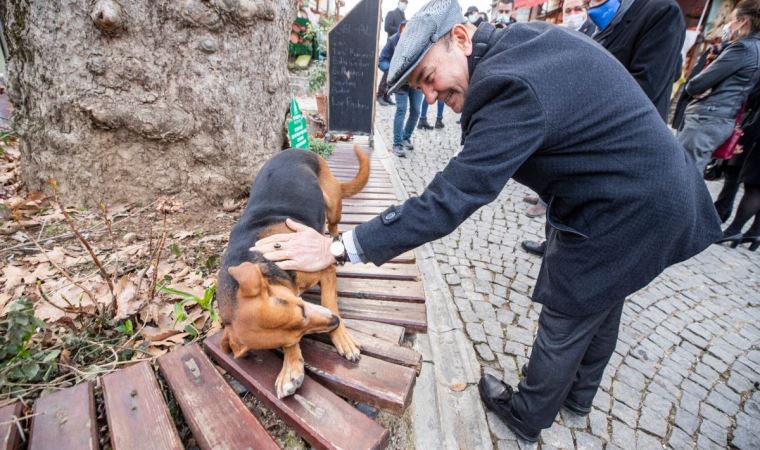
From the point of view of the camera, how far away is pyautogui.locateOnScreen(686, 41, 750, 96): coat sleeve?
10.5 feet

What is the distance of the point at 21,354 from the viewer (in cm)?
158

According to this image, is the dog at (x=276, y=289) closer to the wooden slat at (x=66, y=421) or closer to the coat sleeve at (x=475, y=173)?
the coat sleeve at (x=475, y=173)

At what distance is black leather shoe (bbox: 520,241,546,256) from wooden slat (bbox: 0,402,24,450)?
4.05 m

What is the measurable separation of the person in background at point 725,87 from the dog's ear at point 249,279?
13.5 ft

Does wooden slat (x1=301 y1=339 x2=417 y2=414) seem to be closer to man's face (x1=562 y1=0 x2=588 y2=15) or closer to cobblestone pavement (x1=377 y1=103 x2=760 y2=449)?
cobblestone pavement (x1=377 y1=103 x2=760 y2=449)

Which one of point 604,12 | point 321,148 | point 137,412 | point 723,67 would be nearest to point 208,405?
point 137,412

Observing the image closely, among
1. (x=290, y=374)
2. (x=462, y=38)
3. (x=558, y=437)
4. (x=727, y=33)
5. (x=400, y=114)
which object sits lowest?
(x=558, y=437)

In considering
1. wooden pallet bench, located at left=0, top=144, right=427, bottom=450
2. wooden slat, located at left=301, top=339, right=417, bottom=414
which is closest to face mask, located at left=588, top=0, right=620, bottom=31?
wooden pallet bench, located at left=0, top=144, right=427, bottom=450

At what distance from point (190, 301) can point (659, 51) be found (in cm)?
392

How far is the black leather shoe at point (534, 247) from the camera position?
378 centimetres

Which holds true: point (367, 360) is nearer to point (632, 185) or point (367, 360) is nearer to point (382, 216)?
point (382, 216)

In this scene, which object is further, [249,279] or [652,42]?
[652,42]

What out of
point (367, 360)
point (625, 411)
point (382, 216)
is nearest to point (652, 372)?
point (625, 411)

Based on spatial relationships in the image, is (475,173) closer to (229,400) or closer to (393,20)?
(229,400)
